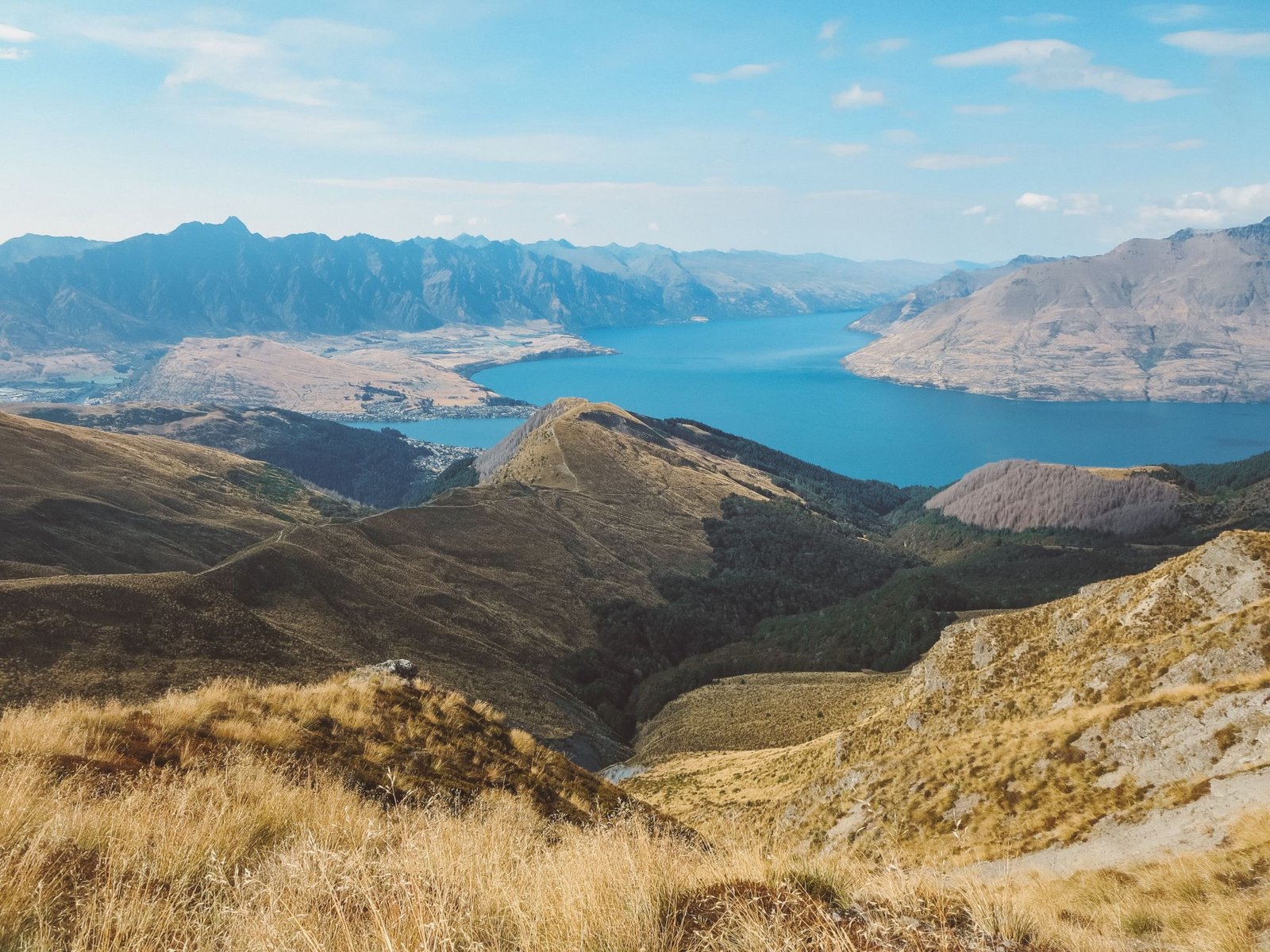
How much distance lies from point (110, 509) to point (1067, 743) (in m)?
87.5

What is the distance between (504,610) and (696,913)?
2890 inches

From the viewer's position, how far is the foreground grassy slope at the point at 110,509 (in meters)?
65.6

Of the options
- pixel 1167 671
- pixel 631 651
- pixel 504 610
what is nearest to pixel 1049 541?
pixel 631 651

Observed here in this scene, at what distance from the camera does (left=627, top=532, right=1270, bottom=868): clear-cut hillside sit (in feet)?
53.4

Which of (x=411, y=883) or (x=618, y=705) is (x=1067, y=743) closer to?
(x=411, y=883)

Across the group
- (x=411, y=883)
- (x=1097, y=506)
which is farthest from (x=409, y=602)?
(x=1097, y=506)

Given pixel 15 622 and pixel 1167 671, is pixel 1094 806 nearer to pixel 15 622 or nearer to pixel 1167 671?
pixel 1167 671

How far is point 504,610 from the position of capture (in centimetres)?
7706

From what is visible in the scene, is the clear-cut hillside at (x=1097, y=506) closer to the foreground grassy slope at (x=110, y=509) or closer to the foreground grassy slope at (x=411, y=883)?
the foreground grassy slope at (x=110, y=509)

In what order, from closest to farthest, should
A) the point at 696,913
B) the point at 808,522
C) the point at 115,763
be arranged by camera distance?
the point at 696,913
the point at 115,763
the point at 808,522

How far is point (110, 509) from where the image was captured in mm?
77812

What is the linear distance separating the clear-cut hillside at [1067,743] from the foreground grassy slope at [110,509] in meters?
52.8

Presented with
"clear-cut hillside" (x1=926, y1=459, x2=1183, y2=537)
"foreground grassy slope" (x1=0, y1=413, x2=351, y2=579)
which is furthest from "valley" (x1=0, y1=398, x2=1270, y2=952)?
"clear-cut hillside" (x1=926, y1=459, x2=1183, y2=537)

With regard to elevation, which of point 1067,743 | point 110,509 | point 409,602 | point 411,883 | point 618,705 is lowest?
point 618,705
